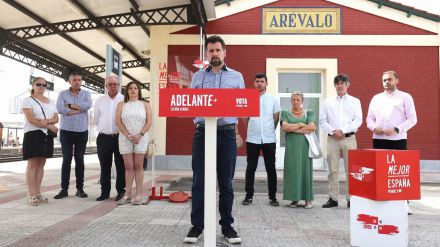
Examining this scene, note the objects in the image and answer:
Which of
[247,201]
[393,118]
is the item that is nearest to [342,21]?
[393,118]

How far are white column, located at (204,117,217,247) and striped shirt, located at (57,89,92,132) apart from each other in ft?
10.9

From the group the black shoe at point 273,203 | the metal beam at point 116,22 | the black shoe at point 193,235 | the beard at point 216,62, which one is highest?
the metal beam at point 116,22

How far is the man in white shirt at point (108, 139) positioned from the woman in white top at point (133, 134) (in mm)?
372

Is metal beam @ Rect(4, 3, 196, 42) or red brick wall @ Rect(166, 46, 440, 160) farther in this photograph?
red brick wall @ Rect(166, 46, 440, 160)

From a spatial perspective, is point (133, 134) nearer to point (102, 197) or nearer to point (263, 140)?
point (102, 197)

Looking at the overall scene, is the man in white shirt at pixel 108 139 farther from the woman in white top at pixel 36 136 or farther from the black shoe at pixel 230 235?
the black shoe at pixel 230 235

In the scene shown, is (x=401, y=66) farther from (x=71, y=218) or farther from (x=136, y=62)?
(x=136, y=62)

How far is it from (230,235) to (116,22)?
946 centimetres

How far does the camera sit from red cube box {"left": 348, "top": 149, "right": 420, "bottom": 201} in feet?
9.45

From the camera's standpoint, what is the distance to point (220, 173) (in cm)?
314

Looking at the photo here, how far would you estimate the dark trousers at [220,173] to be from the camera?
3069 mm

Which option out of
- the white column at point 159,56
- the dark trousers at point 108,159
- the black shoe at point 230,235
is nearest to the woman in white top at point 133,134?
the dark trousers at point 108,159

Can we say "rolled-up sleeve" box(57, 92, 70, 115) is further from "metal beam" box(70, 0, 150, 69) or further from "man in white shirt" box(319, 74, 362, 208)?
"metal beam" box(70, 0, 150, 69)

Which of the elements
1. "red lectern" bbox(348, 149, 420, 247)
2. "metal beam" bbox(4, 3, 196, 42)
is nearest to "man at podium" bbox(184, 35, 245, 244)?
"red lectern" bbox(348, 149, 420, 247)
